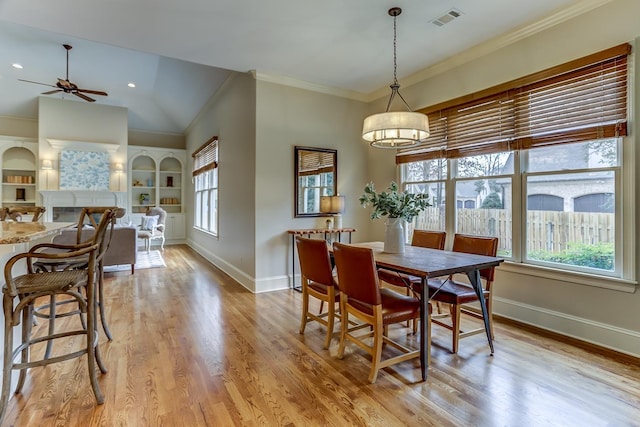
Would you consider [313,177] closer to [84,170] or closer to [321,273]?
[321,273]

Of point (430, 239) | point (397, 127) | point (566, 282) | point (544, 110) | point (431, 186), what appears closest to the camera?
point (397, 127)

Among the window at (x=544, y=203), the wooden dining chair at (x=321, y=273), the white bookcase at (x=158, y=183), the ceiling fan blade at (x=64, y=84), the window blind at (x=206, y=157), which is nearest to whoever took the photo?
the wooden dining chair at (x=321, y=273)

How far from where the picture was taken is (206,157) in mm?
6871

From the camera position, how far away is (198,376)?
7.37 ft

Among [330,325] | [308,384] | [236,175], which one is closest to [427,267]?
[330,325]

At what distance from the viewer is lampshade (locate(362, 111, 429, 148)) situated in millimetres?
2646

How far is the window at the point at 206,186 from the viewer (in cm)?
636

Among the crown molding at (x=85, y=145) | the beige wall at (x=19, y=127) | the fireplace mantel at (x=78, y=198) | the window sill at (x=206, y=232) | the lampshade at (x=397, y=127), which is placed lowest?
the window sill at (x=206, y=232)

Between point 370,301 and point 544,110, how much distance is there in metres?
2.57

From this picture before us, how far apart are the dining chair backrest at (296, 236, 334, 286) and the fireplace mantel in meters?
6.92

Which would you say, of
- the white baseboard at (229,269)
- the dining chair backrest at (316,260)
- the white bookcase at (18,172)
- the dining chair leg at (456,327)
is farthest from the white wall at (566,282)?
→ the white bookcase at (18,172)

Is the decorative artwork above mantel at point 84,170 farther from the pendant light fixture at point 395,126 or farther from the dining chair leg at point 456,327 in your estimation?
the dining chair leg at point 456,327

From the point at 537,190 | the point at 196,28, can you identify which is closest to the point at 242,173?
the point at 196,28

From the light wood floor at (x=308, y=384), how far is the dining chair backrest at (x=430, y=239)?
0.89 metres
